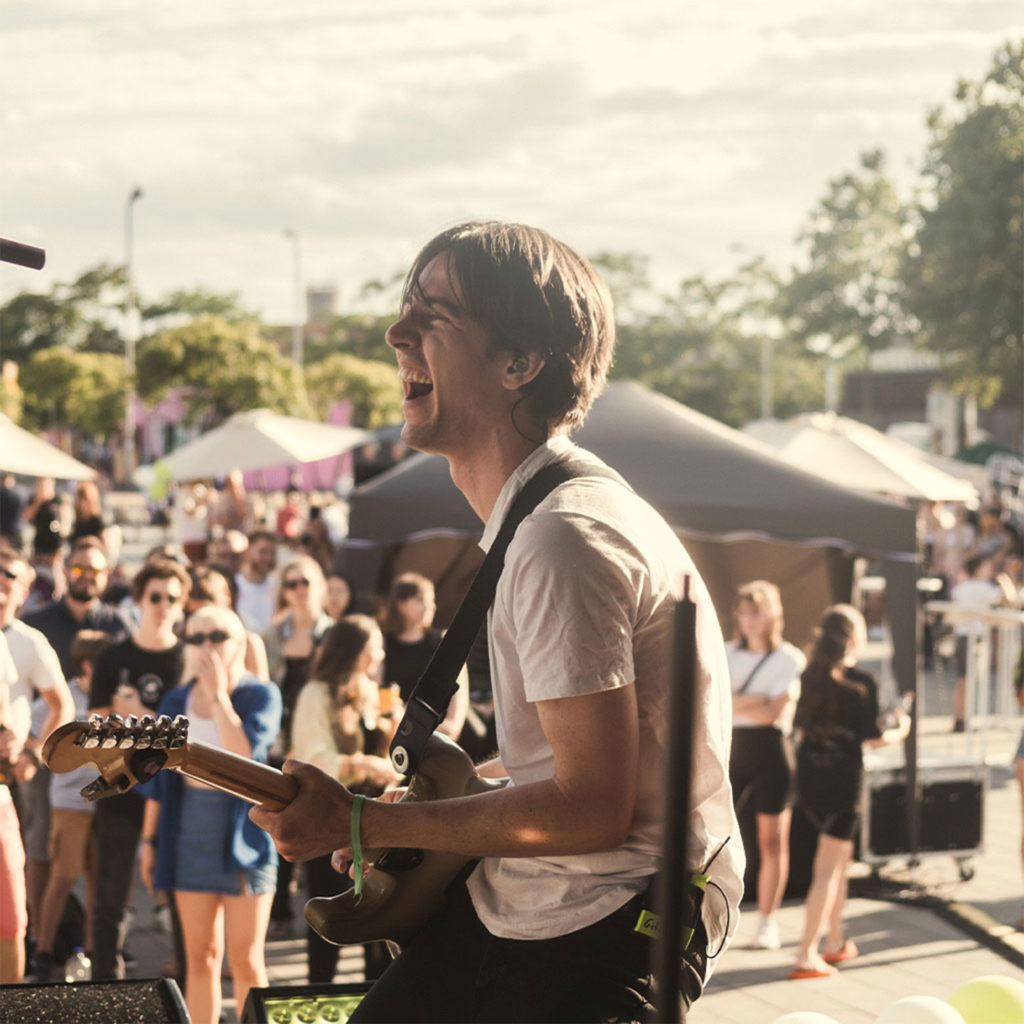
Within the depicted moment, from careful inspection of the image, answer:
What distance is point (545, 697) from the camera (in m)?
1.86

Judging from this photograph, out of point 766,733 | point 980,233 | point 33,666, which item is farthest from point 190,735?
point 980,233

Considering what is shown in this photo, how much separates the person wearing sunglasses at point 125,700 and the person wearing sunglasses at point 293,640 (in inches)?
50.2

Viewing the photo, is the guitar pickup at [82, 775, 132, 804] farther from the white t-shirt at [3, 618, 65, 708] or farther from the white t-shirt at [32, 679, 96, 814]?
the white t-shirt at [32, 679, 96, 814]

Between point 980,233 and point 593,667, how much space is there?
30487mm

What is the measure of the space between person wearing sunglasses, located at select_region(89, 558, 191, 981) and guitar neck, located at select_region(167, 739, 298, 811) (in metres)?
3.92

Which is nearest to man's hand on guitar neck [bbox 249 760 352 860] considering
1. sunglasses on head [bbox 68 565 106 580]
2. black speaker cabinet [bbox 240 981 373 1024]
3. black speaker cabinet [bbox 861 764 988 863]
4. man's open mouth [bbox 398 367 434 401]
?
man's open mouth [bbox 398 367 434 401]

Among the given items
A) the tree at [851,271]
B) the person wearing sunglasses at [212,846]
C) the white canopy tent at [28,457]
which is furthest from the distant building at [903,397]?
the person wearing sunglasses at [212,846]

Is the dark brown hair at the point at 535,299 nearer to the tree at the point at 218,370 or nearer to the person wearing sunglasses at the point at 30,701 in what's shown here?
the person wearing sunglasses at the point at 30,701

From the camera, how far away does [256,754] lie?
524cm

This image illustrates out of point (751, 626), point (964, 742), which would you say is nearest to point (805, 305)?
point (964, 742)

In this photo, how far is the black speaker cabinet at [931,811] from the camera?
8.02m

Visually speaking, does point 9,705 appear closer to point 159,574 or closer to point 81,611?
point 159,574

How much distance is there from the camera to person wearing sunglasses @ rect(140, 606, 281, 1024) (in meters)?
5.03

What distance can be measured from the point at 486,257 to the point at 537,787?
784 mm
